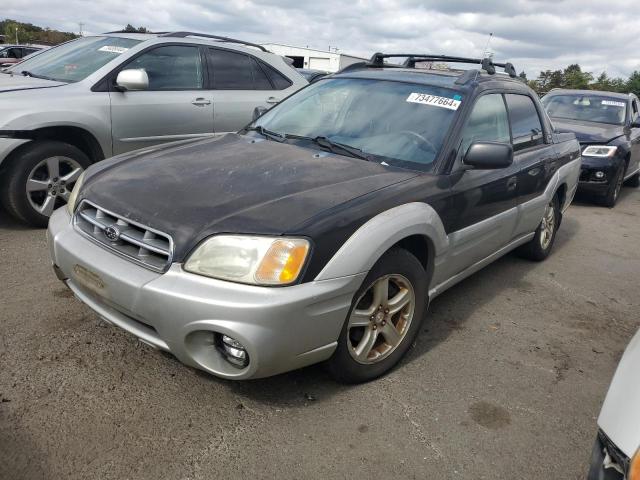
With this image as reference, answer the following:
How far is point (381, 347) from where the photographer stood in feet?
9.29

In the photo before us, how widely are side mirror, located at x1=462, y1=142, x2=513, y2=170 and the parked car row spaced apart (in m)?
0.01

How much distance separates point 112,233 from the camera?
2492mm

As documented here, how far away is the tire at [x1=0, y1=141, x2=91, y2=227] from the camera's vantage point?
4.30 metres

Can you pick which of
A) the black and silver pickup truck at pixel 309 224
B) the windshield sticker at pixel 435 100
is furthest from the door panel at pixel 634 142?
the windshield sticker at pixel 435 100

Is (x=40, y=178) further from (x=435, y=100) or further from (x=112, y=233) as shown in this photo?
(x=435, y=100)

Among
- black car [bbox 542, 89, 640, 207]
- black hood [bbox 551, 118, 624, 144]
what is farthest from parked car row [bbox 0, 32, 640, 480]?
black hood [bbox 551, 118, 624, 144]

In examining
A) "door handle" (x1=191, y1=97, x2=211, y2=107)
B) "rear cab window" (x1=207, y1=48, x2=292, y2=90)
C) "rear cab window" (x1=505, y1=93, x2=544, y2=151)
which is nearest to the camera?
"rear cab window" (x1=505, y1=93, x2=544, y2=151)

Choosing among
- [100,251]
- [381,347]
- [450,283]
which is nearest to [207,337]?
[100,251]

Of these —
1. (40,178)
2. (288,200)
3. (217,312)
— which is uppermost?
(288,200)

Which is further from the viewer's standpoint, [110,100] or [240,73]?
[240,73]

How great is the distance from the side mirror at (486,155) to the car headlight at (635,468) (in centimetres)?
191

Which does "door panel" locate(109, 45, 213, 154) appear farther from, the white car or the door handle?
the white car

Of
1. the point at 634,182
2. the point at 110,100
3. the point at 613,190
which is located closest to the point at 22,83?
the point at 110,100

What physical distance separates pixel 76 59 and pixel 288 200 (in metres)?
3.81
